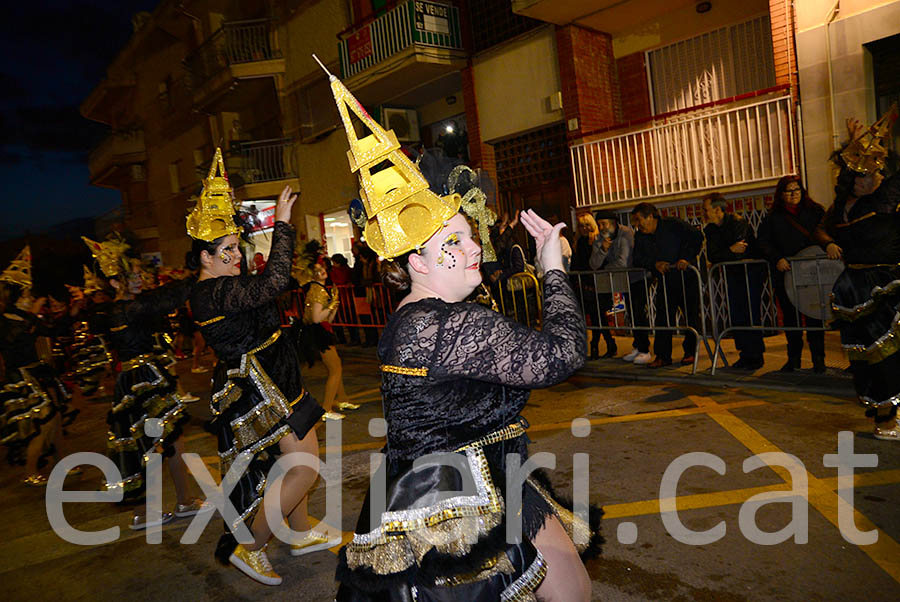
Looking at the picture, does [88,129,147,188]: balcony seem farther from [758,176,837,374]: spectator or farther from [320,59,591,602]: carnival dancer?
[320,59,591,602]: carnival dancer

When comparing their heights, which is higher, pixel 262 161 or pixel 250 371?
pixel 262 161

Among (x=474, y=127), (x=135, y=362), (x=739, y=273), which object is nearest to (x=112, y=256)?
(x=135, y=362)

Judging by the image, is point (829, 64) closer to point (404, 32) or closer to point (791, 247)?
point (791, 247)

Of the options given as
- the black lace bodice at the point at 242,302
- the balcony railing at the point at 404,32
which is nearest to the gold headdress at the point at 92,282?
the black lace bodice at the point at 242,302

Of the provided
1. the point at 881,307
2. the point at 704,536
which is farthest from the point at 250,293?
the point at 881,307

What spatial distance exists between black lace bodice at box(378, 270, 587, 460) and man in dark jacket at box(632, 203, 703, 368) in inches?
233

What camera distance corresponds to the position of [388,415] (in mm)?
2059

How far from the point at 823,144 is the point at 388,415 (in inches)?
366

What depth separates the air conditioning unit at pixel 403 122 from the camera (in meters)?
16.2

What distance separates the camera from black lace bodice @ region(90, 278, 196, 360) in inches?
175

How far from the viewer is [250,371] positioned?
369cm

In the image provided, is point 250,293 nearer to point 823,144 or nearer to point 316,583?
point 316,583

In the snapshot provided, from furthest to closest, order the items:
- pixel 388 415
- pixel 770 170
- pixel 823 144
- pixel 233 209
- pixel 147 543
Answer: pixel 770 170 → pixel 823 144 → pixel 147 543 → pixel 233 209 → pixel 388 415

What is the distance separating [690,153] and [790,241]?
4.34 m
